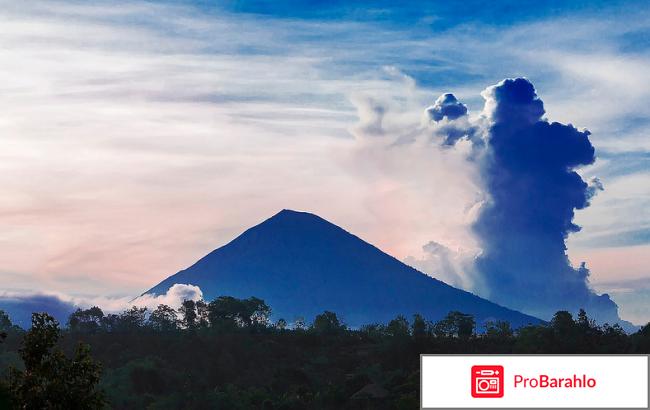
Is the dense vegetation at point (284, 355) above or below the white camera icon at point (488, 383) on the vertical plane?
above

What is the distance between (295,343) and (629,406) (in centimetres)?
14769

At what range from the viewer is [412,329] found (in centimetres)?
18450

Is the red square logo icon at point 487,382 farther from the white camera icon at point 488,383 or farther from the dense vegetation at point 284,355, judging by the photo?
the dense vegetation at point 284,355

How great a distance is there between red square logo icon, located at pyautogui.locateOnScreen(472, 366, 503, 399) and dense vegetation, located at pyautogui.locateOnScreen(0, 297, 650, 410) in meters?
86.0

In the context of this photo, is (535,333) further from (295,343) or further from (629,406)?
(629,406)

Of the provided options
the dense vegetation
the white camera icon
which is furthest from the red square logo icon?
the dense vegetation

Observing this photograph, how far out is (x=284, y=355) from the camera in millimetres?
178500

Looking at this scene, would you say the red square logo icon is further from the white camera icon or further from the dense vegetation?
the dense vegetation

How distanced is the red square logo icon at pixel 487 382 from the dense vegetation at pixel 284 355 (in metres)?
86.0

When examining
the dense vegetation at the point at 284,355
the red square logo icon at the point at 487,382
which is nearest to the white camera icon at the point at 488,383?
the red square logo icon at the point at 487,382

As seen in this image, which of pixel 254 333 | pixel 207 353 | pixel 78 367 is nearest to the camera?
pixel 78 367

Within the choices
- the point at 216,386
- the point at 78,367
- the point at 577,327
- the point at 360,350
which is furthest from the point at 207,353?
the point at 78,367

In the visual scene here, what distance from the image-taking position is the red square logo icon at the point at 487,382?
43906 millimetres

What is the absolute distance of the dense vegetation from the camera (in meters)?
144
